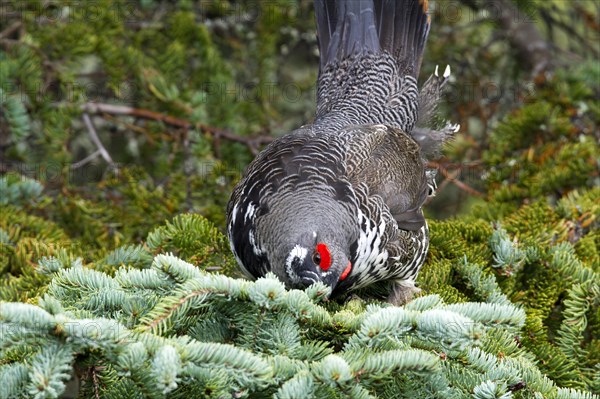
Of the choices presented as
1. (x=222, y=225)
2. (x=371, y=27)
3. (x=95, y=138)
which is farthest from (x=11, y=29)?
(x=371, y=27)

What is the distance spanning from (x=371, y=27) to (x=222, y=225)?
1.87 metres

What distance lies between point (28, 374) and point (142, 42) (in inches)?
175

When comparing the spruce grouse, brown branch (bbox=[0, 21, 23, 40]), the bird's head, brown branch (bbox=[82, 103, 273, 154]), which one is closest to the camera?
the bird's head

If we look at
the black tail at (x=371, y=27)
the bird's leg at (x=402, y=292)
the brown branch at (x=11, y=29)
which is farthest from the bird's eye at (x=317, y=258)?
the brown branch at (x=11, y=29)

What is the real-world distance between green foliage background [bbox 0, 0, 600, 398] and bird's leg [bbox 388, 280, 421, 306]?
8 centimetres

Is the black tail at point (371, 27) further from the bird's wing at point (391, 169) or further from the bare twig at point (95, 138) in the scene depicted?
the bare twig at point (95, 138)

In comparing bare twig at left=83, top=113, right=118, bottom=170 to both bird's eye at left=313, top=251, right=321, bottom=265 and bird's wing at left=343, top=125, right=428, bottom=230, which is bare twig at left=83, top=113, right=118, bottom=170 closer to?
bird's wing at left=343, top=125, right=428, bottom=230

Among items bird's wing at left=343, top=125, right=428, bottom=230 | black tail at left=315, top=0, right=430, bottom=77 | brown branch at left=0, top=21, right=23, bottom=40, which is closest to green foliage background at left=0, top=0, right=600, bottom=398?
brown branch at left=0, top=21, right=23, bottom=40

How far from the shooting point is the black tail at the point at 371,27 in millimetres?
5336

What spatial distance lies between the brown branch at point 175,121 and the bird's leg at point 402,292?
174cm

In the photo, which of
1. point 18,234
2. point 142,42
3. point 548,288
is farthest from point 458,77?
point 18,234

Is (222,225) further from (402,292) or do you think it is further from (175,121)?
(402,292)

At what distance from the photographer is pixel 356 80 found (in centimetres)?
523

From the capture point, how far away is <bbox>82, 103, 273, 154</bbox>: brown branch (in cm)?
533
